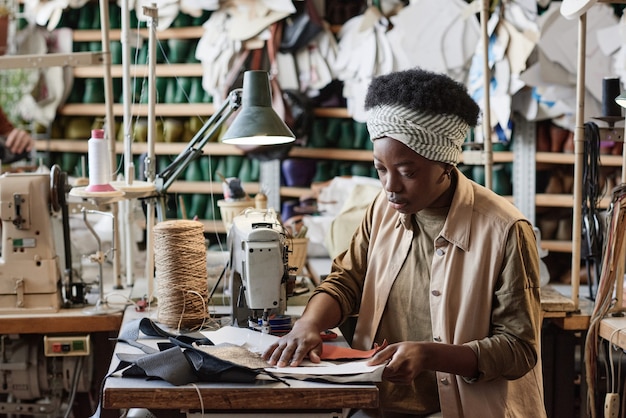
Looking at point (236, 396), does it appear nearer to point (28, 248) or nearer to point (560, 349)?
point (28, 248)

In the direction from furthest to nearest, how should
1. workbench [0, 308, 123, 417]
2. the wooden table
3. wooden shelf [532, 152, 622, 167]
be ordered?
wooden shelf [532, 152, 622, 167]
workbench [0, 308, 123, 417]
the wooden table

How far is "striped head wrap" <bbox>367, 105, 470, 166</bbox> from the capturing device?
2.23 meters

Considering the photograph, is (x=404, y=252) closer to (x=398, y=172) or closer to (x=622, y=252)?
(x=398, y=172)

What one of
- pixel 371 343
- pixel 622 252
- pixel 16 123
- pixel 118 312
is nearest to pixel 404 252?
pixel 371 343

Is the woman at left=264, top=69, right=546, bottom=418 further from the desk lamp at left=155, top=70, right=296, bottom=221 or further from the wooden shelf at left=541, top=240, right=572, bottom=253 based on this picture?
the wooden shelf at left=541, top=240, right=572, bottom=253

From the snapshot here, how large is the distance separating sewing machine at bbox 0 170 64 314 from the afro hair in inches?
55.5

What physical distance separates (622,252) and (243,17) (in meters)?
2.98

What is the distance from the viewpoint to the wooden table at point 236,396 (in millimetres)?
2016

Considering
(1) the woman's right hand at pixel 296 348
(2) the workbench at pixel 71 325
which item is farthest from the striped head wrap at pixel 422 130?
(2) the workbench at pixel 71 325

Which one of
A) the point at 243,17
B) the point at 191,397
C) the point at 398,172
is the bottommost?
the point at 191,397

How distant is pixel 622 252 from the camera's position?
302cm

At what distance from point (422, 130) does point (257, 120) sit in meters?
0.60

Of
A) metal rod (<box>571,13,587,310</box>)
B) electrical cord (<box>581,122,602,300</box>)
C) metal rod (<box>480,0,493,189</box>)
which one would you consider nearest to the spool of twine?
metal rod (<box>480,0,493,189</box>)

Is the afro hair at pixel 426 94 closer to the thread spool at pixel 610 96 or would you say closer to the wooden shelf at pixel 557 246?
the thread spool at pixel 610 96
